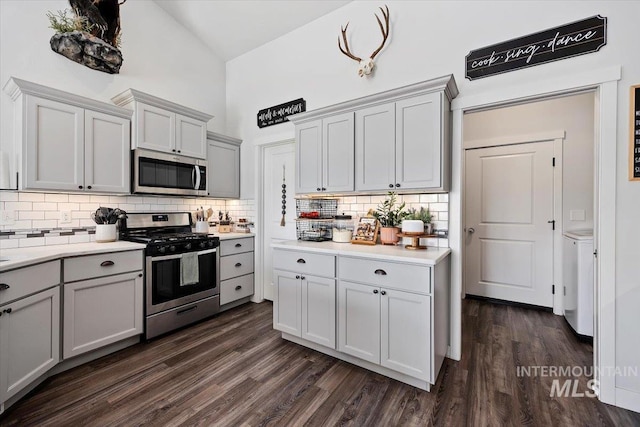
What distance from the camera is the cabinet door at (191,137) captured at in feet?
10.5

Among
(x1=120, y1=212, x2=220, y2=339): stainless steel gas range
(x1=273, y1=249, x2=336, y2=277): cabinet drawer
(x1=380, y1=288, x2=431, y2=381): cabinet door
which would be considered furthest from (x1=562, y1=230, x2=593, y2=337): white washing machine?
(x1=120, y1=212, x2=220, y2=339): stainless steel gas range

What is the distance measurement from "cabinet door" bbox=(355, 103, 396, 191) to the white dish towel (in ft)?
6.15

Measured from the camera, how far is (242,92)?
4086 millimetres

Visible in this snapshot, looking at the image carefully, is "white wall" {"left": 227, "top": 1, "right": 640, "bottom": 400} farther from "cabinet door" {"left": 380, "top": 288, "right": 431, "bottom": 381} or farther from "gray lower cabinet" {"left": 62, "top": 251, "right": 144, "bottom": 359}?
"gray lower cabinet" {"left": 62, "top": 251, "right": 144, "bottom": 359}

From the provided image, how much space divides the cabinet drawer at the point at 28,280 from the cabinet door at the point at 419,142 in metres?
2.71

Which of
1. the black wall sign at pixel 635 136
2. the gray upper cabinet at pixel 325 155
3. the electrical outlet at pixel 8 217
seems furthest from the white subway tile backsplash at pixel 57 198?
the black wall sign at pixel 635 136

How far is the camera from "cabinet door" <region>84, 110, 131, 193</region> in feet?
8.42

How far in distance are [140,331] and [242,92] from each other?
10.7 ft

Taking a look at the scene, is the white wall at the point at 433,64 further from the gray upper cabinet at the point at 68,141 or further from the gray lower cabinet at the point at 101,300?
the gray lower cabinet at the point at 101,300

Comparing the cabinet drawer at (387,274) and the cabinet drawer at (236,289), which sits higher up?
the cabinet drawer at (387,274)

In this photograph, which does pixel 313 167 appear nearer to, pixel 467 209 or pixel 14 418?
pixel 467 209

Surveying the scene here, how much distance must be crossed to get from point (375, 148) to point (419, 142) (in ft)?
1.24

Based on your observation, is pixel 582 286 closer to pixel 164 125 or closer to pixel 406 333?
pixel 406 333

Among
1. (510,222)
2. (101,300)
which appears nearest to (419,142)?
(510,222)
